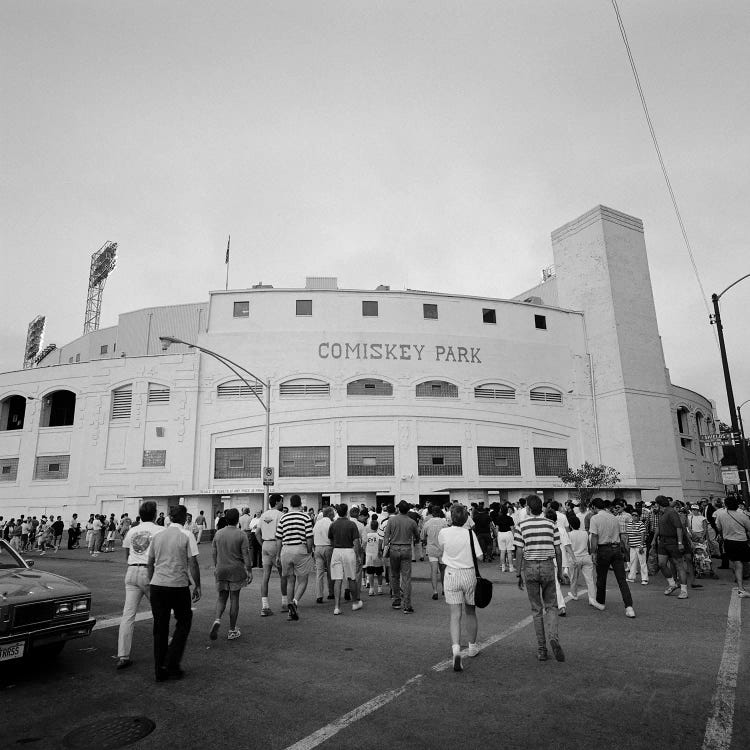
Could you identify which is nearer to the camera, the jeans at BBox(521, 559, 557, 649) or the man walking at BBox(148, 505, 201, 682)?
the man walking at BBox(148, 505, 201, 682)

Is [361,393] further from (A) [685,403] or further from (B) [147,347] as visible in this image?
(A) [685,403]

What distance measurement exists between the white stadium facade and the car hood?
27.5 m

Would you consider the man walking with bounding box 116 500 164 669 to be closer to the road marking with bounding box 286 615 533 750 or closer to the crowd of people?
the crowd of people

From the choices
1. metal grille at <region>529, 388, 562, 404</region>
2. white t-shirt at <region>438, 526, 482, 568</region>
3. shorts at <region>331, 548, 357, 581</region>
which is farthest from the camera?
metal grille at <region>529, 388, 562, 404</region>

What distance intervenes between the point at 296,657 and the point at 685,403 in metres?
51.7

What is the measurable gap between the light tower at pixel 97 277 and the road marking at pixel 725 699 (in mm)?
67208

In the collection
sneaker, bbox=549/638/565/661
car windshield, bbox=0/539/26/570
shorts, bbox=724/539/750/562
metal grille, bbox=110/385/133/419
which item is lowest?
sneaker, bbox=549/638/565/661

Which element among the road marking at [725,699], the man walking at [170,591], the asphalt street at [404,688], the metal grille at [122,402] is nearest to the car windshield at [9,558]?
the asphalt street at [404,688]

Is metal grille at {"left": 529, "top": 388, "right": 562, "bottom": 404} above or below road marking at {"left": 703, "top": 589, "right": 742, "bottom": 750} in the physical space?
above

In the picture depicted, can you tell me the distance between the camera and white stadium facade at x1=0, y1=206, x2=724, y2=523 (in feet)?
119

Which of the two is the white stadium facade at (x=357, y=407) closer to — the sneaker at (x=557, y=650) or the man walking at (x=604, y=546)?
the man walking at (x=604, y=546)

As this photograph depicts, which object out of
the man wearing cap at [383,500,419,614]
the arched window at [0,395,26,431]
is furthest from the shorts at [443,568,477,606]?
the arched window at [0,395,26,431]

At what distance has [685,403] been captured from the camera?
49969mm

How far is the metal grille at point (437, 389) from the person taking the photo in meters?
38.6
